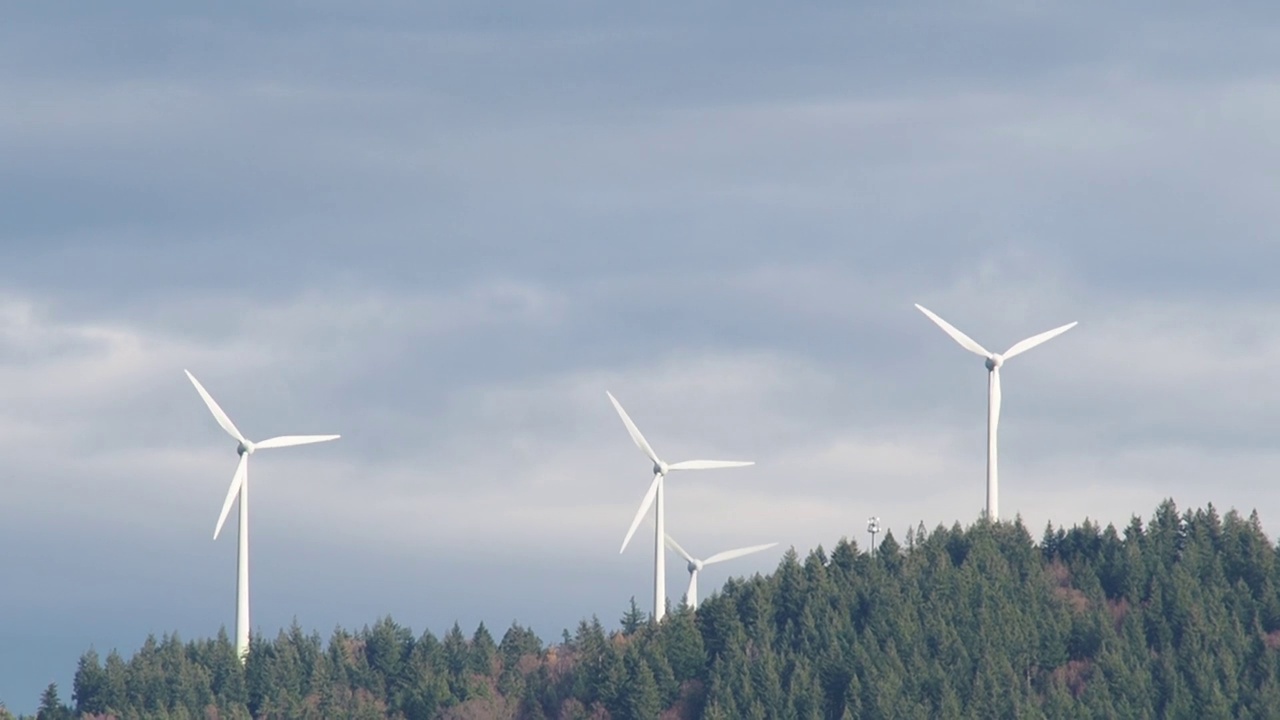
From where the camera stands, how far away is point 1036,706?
459 feet

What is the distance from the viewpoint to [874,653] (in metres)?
149

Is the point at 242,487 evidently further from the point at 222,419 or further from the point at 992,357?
the point at 992,357

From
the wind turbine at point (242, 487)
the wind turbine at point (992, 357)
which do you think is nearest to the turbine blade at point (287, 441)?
the wind turbine at point (242, 487)

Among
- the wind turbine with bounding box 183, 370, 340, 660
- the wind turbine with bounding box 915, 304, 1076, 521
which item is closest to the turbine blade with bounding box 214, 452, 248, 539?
the wind turbine with bounding box 183, 370, 340, 660

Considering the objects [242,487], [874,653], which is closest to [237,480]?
[242,487]

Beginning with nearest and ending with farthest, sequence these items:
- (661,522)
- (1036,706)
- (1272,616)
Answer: (1036,706) → (661,522) → (1272,616)

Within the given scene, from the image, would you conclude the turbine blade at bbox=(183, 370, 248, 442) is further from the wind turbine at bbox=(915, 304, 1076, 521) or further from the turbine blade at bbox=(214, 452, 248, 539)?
the wind turbine at bbox=(915, 304, 1076, 521)

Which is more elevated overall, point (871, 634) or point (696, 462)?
point (696, 462)

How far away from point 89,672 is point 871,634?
61.1 metres

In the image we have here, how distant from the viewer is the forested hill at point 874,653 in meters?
144

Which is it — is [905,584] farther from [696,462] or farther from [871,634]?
[696,462]

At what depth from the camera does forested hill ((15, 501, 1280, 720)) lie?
144m

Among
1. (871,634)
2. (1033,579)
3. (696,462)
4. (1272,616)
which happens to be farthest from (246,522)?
(1272,616)

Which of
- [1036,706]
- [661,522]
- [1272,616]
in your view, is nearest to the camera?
[1036,706]
